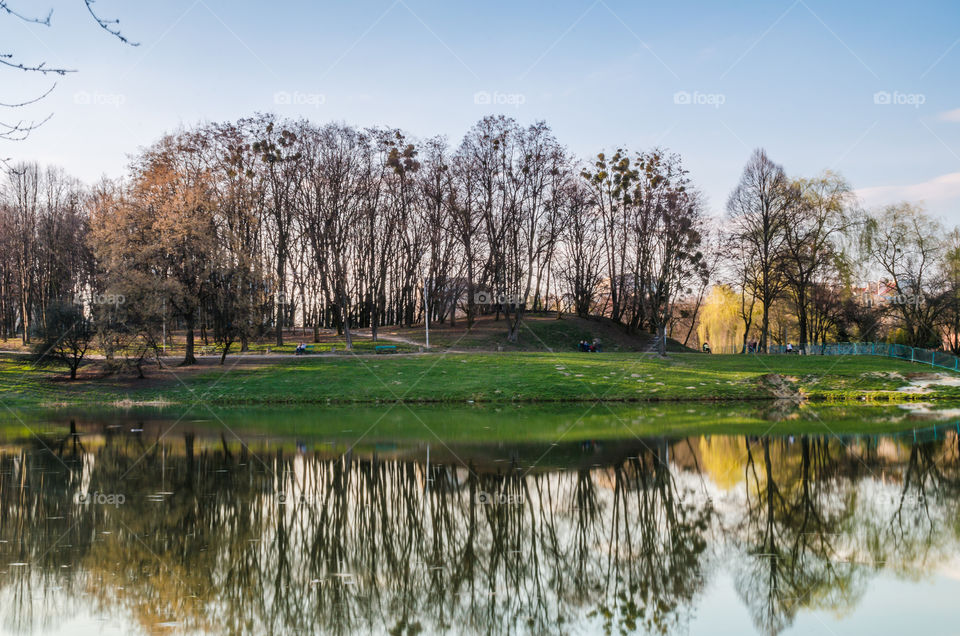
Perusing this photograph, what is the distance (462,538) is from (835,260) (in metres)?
57.0

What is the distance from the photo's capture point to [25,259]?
61656 mm

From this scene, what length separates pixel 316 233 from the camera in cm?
5428

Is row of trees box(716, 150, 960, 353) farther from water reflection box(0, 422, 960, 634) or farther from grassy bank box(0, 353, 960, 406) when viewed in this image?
water reflection box(0, 422, 960, 634)

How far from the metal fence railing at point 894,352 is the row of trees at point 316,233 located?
39.1 ft

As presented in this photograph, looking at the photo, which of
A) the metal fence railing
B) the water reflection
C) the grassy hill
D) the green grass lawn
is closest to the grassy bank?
the green grass lawn

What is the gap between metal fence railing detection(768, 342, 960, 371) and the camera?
4343 cm

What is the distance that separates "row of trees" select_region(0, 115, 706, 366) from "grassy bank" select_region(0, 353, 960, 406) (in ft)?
9.72

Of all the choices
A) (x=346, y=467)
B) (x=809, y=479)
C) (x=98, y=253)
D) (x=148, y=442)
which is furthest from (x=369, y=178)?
(x=809, y=479)

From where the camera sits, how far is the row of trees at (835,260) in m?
56.8

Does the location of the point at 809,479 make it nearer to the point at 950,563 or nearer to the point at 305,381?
the point at 950,563

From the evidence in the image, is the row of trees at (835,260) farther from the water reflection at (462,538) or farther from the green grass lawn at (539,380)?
the water reflection at (462,538)

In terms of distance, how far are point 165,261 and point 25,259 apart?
26.2 m

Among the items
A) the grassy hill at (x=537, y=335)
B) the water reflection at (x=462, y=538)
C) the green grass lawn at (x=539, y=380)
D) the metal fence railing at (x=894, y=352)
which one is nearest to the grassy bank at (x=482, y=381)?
the green grass lawn at (x=539, y=380)

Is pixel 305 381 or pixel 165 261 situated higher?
pixel 165 261
